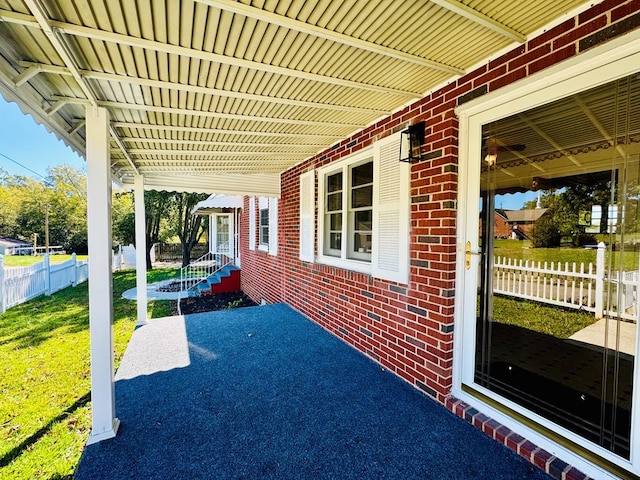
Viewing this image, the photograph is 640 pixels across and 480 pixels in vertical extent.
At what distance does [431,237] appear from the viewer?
106 inches

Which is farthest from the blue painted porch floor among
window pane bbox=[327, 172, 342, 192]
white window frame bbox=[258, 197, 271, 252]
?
white window frame bbox=[258, 197, 271, 252]

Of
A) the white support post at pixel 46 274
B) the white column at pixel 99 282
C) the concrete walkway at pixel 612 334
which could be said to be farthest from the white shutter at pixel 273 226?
the white support post at pixel 46 274

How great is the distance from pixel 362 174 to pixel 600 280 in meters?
2.66

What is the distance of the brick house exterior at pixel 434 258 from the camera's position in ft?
6.02

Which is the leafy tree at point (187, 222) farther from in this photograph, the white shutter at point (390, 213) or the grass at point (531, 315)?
the grass at point (531, 315)

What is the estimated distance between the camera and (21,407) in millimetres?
3189

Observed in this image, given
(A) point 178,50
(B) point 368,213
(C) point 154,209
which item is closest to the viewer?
(A) point 178,50

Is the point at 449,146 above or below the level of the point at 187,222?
above

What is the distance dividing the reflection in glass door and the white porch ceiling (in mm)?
686

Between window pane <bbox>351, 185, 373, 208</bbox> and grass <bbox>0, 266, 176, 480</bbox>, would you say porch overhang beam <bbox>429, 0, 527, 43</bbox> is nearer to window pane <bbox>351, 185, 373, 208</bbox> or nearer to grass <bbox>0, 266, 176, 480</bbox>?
window pane <bbox>351, 185, 373, 208</bbox>

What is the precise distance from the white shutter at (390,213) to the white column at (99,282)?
2.54 m

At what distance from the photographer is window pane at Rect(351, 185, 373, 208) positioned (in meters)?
3.87

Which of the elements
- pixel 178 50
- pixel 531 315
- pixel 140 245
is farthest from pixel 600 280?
pixel 140 245

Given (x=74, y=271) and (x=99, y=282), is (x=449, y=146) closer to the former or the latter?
(x=99, y=282)
